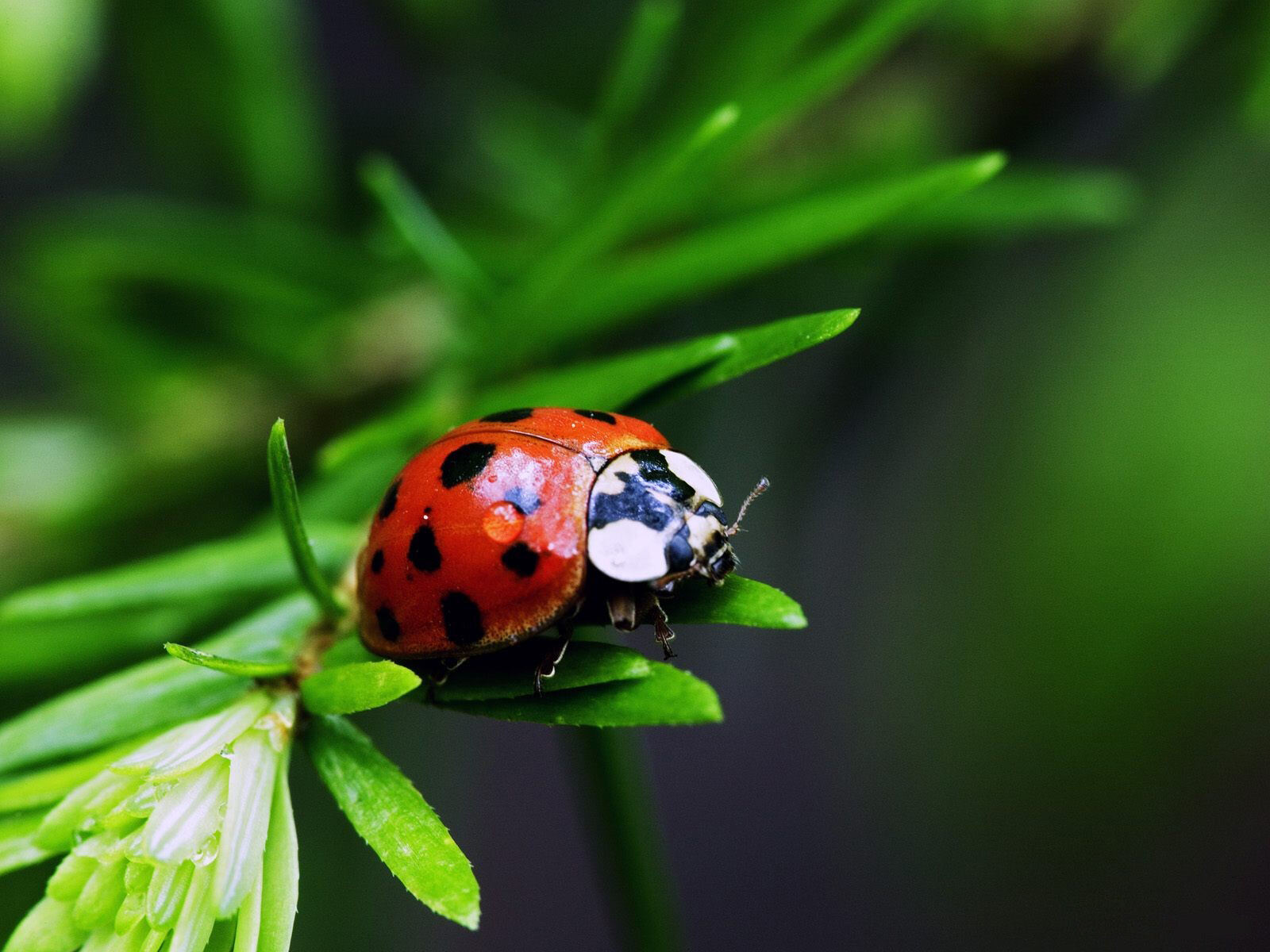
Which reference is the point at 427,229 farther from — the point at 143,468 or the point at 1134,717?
the point at 1134,717

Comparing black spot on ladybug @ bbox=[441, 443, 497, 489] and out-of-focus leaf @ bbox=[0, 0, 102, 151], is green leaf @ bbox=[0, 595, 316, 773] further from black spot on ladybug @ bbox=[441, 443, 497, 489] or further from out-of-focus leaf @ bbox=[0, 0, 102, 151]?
out-of-focus leaf @ bbox=[0, 0, 102, 151]

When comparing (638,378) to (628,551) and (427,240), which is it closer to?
(628,551)

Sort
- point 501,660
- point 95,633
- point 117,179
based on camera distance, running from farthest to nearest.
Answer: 1. point 117,179
2. point 95,633
3. point 501,660

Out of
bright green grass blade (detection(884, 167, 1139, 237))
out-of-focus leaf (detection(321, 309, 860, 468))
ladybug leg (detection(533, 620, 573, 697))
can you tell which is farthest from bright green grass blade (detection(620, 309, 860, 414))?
bright green grass blade (detection(884, 167, 1139, 237))

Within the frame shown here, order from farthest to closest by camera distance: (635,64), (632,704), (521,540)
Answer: (635,64) → (521,540) → (632,704)

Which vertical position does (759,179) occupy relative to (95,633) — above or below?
above

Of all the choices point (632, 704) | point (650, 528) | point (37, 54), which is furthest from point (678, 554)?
point (37, 54)

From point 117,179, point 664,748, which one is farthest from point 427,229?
point 664,748
